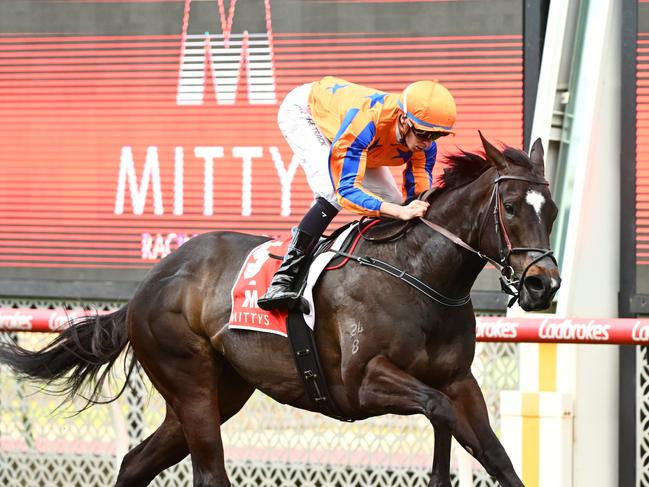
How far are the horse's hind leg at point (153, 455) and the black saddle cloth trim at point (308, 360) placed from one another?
0.76 metres

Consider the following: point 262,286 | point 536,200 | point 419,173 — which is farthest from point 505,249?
point 262,286

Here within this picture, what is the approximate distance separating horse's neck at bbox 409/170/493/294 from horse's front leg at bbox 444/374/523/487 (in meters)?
0.35

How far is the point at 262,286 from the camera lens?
15.8 ft

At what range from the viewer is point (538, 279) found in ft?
13.0

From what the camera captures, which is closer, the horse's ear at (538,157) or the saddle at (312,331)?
the horse's ear at (538,157)

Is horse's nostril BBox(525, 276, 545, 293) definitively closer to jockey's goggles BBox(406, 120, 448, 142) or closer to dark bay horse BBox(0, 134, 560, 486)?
dark bay horse BBox(0, 134, 560, 486)

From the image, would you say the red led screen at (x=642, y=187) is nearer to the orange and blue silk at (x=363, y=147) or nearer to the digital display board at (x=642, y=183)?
the digital display board at (x=642, y=183)

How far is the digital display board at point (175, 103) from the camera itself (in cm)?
655

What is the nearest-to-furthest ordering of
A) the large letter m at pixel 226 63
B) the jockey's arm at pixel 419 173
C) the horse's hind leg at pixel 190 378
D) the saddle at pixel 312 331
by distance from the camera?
1. the saddle at pixel 312 331
2. the jockey's arm at pixel 419 173
3. the horse's hind leg at pixel 190 378
4. the large letter m at pixel 226 63

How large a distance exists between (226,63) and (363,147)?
258 centimetres

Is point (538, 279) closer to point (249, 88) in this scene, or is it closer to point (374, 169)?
point (374, 169)

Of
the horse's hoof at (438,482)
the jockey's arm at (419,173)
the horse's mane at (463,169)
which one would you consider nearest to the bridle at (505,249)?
the horse's mane at (463,169)

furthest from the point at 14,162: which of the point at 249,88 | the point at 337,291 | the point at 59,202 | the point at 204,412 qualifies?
the point at 337,291

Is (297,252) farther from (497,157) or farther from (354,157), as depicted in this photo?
(497,157)
